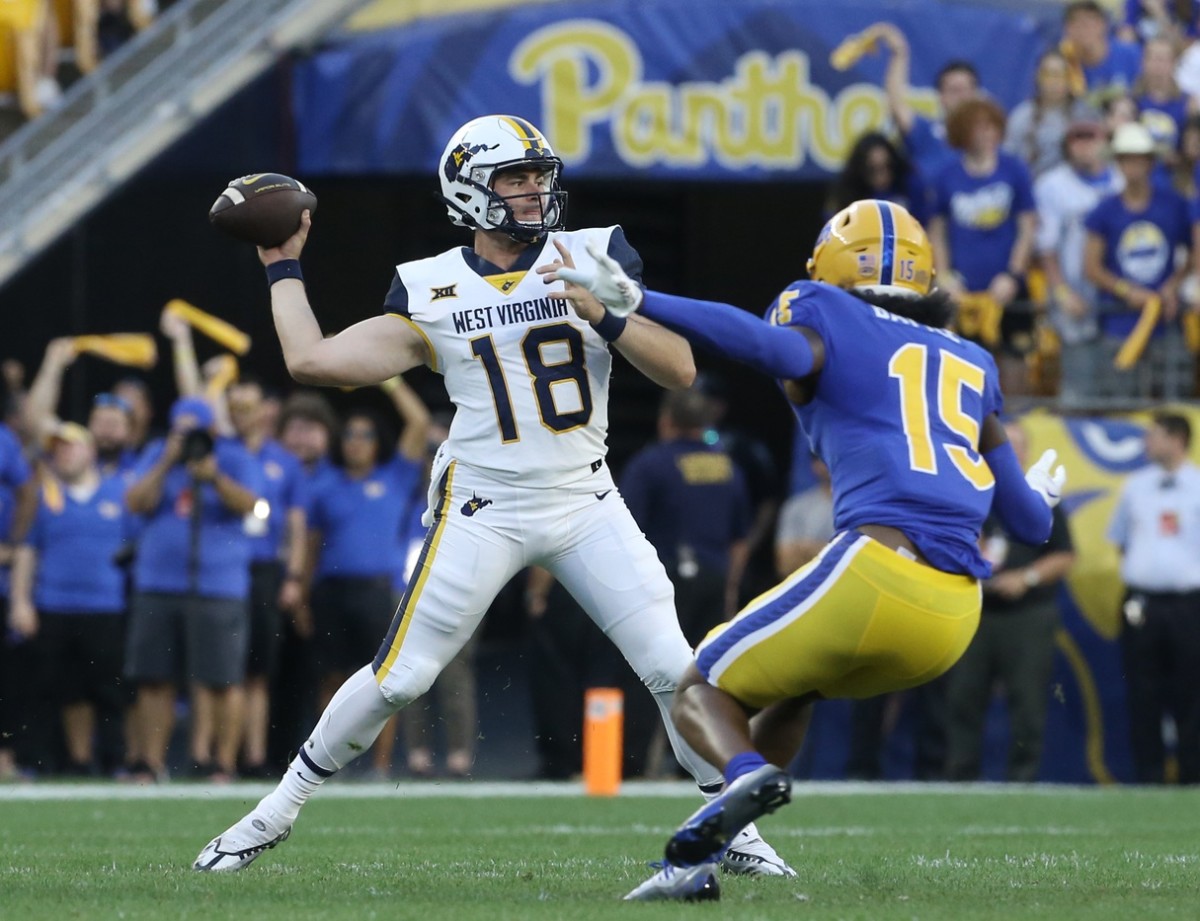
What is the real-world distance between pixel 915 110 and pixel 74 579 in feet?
18.8

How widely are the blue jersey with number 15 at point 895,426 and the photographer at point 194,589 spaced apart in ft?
20.4

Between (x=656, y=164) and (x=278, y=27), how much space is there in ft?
8.44

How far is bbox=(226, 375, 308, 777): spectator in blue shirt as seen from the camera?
11391mm

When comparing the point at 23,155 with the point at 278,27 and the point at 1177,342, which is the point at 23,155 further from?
the point at 1177,342

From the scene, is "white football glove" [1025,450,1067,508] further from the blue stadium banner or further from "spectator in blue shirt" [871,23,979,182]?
the blue stadium banner

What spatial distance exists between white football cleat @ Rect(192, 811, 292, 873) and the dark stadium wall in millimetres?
7625

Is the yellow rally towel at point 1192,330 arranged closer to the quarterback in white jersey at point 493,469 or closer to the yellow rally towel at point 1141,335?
the yellow rally towel at point 1141,335

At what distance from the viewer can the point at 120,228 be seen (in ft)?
43.7

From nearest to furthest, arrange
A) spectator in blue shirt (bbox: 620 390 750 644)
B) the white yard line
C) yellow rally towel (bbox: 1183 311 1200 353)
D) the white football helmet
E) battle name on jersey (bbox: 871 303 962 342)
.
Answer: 1. battle name on jersey (bbox: 871 303 962 342)
2. the white football helmet
3. the white yard line
4. spectator in blue shirt (bbox: 620 390 750 644)
5. yellow rally towel (bbox: 1183 311 1200 353)

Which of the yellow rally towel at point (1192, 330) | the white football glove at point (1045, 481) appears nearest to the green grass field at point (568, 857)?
the white football glove at point (1045, 481)

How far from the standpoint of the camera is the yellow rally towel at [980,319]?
11.6m

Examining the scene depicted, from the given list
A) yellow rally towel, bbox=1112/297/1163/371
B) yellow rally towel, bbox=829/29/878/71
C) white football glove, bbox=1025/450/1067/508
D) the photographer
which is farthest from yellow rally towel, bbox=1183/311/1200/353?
white football glove, bbox=1025/450/1067/508

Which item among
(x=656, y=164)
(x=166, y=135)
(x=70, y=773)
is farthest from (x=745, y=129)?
(x=70, y=773)

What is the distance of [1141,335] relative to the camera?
38.9 ft
